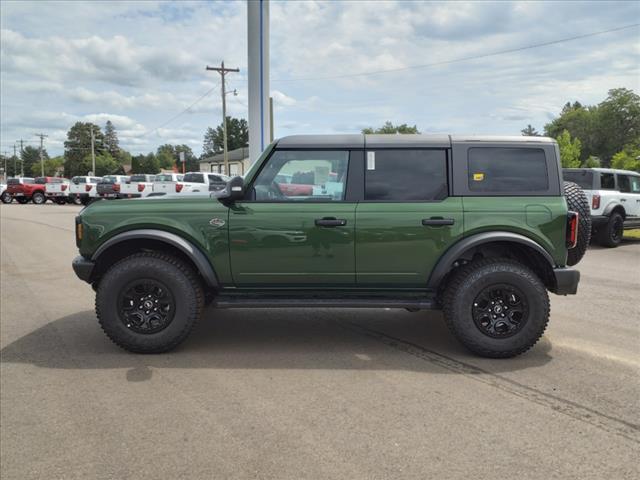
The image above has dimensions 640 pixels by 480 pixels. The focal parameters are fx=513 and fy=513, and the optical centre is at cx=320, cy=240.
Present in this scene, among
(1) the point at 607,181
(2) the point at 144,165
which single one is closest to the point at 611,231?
(1) the point at 607,181

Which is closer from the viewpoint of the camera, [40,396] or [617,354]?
[40,396]

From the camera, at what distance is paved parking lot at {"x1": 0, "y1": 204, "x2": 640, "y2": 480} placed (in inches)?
110

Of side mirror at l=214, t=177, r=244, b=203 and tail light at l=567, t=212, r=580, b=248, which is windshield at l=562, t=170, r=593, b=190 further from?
side mirror at l=214, t=177, r=244, b=203

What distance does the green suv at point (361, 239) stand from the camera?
4.38 m

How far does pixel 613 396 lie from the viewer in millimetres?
3623

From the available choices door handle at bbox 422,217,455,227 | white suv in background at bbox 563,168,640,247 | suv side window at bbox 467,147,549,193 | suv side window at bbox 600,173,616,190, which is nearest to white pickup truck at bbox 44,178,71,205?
white suv in background at bbox 563,168,640,247

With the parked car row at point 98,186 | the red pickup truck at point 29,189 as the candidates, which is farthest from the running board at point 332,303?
the red pickup truck at point 29,189

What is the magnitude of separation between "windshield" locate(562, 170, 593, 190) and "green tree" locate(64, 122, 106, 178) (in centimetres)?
10876

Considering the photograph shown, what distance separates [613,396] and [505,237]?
1424 millimetres

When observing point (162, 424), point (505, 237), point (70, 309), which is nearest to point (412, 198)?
point (505, 237)

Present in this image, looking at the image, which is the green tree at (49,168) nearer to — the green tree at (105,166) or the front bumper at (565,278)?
the green tree at (105,166)

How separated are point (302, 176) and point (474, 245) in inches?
63.6

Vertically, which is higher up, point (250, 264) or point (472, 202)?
point (472, 202)

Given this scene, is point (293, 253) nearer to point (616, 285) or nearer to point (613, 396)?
point (613, 396)
